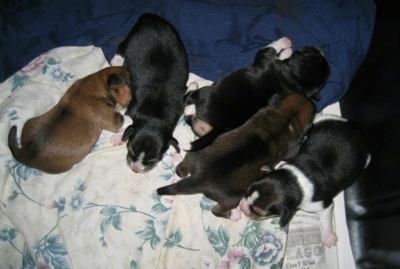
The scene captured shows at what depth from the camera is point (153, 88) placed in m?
2.17

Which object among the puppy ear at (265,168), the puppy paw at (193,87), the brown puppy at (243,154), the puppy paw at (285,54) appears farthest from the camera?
the puppy paw at (285,54)

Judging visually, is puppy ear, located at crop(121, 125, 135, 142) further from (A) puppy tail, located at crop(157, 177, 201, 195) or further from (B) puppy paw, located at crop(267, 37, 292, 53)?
(B) puppy paw, located at crop(267, 37, 292, 53)

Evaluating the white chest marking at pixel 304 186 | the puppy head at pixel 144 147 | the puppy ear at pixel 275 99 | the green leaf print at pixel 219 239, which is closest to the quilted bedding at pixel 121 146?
the green leaf print at pixel 219 239

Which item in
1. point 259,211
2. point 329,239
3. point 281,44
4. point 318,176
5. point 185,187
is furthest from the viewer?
point 281,44

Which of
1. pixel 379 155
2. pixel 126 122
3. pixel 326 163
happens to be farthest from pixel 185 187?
pixel 379 155

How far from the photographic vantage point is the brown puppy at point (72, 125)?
201 centimetres

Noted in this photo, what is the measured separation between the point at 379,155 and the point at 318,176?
0.36 metres

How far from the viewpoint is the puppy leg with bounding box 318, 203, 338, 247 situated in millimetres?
2186

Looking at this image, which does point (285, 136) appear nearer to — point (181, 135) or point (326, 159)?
point (326, 159)

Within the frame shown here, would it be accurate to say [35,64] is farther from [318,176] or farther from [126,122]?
[318,176]

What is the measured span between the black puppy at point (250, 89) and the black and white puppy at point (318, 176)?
A: 267 millimetres

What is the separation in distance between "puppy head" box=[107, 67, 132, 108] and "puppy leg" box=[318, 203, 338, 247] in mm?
1251

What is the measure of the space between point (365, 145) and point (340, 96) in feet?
1.32

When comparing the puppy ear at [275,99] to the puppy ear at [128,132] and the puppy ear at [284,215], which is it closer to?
the puppy ear at [284,215]
